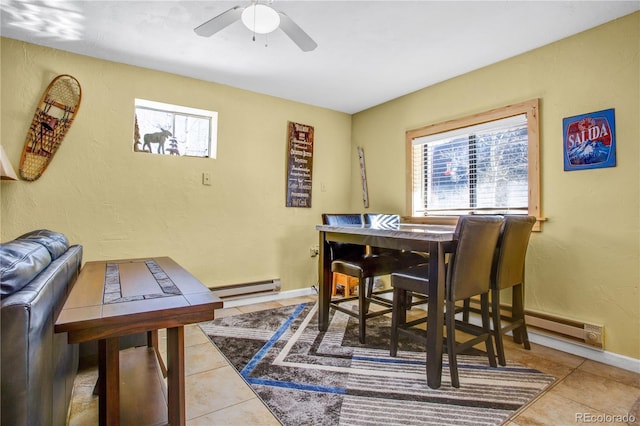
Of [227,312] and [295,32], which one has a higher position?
[295,32]

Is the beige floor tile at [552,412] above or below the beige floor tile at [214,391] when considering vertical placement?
below

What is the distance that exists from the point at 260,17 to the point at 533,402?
2520 mm

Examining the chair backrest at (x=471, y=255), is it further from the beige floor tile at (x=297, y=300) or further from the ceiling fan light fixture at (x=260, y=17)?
the beige floor tile at (x=297, y=300)

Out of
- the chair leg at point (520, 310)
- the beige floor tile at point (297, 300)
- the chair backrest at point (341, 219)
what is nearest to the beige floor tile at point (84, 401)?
the beige floor tile at point (297, 300)

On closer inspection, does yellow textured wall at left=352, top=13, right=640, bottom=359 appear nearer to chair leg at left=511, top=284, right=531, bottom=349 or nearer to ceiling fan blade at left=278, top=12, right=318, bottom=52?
chair leg at left=511, top=284, right=531, bottom=349

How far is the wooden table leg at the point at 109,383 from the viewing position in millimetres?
1127

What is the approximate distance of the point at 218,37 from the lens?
2.39 m

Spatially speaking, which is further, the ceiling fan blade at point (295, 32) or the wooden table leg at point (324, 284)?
the wooden table leg at point (324, 284)

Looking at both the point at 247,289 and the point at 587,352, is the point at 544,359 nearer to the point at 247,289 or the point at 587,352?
the point at 587,352

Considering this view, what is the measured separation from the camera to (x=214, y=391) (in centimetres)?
178

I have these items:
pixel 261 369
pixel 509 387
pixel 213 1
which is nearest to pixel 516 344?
pixel 509 387

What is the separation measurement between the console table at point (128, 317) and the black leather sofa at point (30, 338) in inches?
2.8

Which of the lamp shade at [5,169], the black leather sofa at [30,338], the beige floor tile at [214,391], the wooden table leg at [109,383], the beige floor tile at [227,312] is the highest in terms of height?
the lamp shade at [5,169]

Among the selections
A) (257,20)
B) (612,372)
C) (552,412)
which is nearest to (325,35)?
(257,20)
